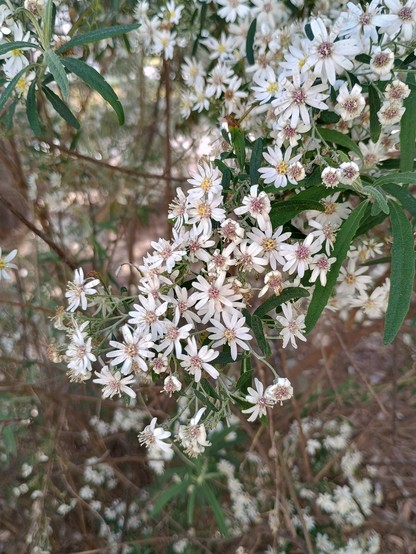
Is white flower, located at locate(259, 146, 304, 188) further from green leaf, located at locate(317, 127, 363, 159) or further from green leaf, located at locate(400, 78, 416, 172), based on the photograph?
green leaf, located at locate(400, 78, 416, 172)

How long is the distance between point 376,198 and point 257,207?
18 centimetres

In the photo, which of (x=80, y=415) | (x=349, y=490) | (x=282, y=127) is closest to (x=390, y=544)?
(x=349, y=490)

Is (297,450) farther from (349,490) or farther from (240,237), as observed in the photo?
(240,237)

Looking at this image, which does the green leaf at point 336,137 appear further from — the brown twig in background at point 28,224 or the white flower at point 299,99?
the brown twig in background at point 28,224

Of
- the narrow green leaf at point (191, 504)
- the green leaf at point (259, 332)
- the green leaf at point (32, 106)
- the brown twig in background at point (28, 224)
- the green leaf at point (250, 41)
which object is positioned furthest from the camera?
the narrow green leaf at point (191, 504)

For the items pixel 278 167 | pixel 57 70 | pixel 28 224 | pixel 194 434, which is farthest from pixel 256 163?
pixel 28 224

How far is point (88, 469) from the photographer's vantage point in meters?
2.24

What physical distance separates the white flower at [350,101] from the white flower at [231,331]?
1.21ft

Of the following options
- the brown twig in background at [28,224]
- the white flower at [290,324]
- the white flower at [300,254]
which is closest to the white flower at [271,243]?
the white flower at [300,254]

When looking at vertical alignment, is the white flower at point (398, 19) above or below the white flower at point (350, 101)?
above

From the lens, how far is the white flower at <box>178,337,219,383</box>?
0.89 metres

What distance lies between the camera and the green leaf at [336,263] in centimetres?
92

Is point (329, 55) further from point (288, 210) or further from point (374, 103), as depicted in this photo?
point (288, 210)

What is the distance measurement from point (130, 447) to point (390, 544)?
109 cm
